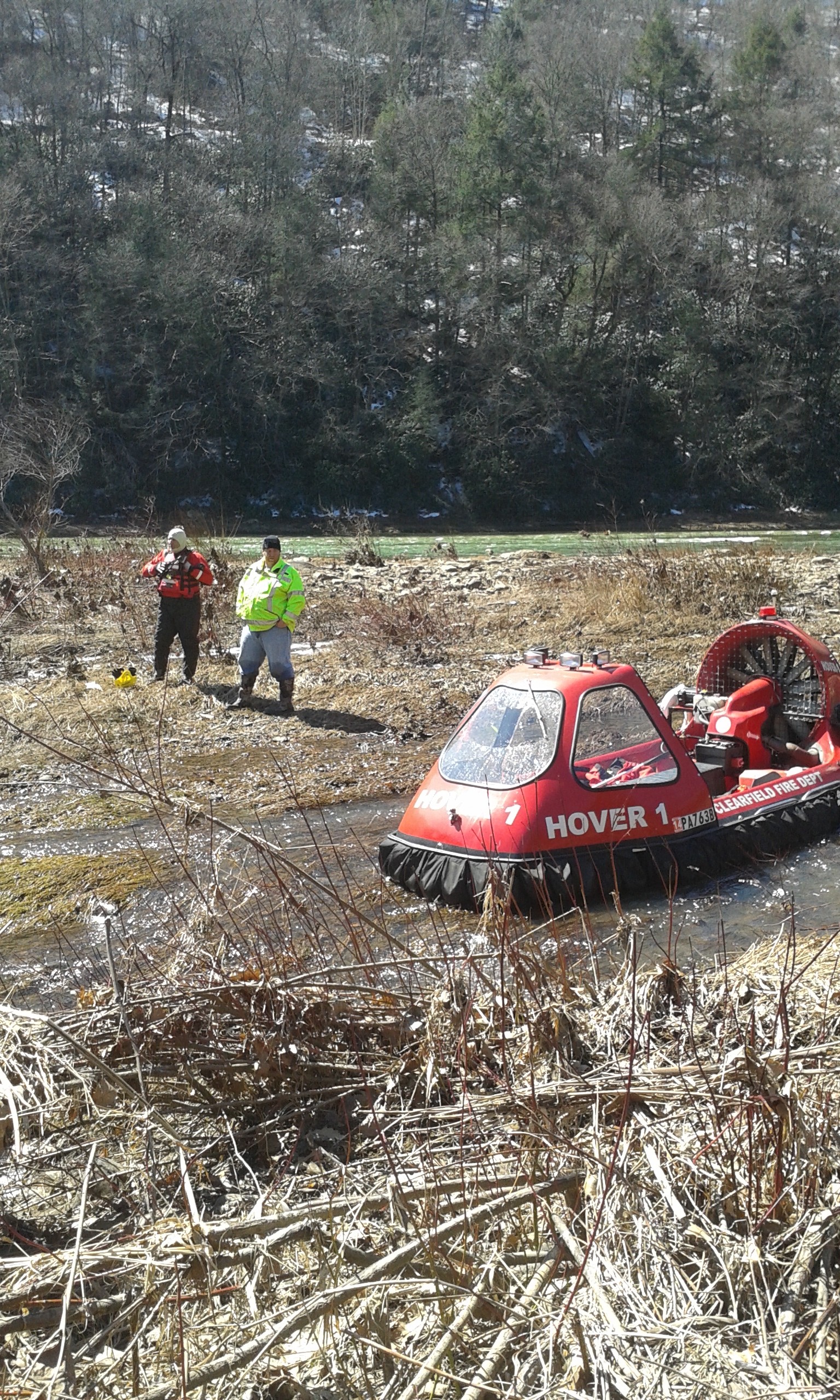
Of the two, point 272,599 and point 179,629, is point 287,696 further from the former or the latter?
point 179,629

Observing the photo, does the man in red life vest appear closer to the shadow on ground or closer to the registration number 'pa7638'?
the shadow on ground

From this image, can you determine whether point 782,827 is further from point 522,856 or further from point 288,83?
point 288,83

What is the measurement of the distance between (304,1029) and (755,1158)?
61.3 inches

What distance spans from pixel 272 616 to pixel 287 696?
2.96 ft

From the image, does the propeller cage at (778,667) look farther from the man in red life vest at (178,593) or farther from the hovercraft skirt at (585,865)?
the man in red life vest at (178,593)

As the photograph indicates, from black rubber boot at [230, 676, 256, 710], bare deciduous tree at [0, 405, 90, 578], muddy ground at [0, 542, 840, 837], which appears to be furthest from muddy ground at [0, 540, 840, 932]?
bare deciduous tree at [0, 405, 90, 578]

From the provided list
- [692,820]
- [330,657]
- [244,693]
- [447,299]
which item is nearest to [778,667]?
[692,820]

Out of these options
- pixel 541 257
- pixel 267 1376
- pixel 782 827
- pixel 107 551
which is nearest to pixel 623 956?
pixel 267 1376

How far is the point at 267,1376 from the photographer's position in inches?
118

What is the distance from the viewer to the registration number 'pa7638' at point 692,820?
8.35 meters

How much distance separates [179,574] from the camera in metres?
13.6

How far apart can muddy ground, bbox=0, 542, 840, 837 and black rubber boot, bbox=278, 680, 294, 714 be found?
0.14 metres

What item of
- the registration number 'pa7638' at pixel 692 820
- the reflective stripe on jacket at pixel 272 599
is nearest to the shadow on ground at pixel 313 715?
the reflective stripe on jacket at pixel 272 599

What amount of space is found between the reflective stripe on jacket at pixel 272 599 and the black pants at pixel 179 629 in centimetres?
85
